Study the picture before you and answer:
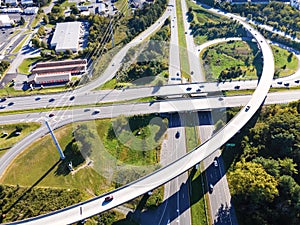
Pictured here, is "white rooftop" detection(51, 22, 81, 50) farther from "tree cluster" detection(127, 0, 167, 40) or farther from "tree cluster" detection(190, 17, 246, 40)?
"tree cluster" detection(190, 17, 246, 40)

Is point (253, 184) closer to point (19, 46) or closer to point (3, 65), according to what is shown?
point (3, 65)

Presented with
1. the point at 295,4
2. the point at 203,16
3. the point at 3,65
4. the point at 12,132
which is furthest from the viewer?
the point at 295,4

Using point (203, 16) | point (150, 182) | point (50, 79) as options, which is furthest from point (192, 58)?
point (150, 182)

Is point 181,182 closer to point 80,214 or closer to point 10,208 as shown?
point 80,214

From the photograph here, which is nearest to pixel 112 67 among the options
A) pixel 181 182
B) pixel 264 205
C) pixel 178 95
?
pixel 178 95

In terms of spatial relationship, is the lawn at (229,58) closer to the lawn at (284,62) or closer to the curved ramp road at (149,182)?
the lawn at (284,62)

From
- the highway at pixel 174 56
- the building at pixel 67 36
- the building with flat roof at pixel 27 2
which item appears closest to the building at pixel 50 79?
the building at pixel 67 36
